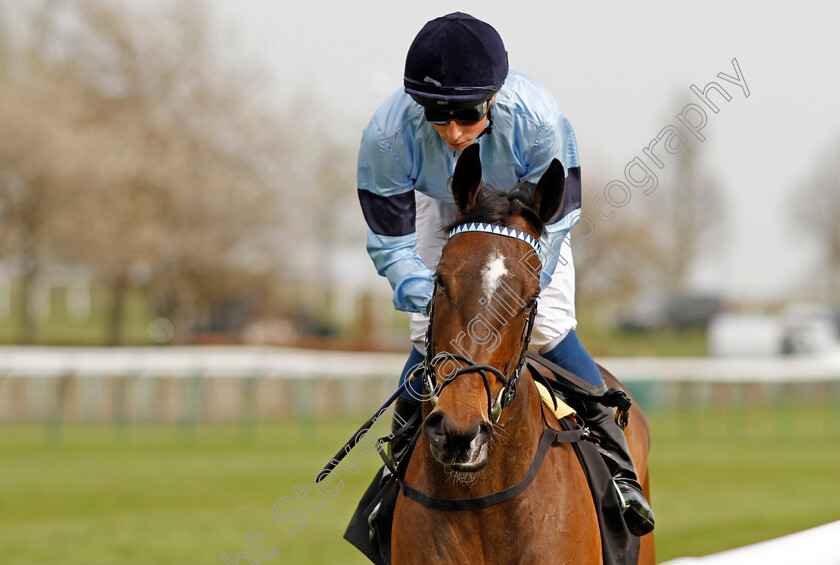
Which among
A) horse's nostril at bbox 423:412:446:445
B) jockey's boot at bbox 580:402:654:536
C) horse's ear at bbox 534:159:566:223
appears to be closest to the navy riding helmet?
horse's ear at bbox 534:159:566:223

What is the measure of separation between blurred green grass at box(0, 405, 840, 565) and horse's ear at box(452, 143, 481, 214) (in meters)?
4.64

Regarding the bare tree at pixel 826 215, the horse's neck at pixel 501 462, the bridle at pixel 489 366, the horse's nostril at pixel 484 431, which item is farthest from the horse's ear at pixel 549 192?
the bare tree at pixel 826 215

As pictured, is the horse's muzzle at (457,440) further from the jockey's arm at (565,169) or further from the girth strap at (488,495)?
the jockey's arm at (565,169)

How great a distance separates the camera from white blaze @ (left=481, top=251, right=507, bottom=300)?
2840 millimetres

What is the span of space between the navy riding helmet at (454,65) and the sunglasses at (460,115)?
0.08 ft


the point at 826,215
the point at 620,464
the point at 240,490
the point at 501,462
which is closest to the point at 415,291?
the point at 501,462

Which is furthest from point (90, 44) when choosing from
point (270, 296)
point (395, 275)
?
point (395, 275)

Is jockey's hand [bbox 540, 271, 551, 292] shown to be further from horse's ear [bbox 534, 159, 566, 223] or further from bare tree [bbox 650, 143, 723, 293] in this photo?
bare tree [bbox 650, 143, 723, 293]

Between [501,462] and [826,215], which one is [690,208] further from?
[501,462]

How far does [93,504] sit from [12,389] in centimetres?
710

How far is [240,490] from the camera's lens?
10.8 m

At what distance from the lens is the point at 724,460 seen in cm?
1445

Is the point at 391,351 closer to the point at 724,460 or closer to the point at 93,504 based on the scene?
the point at 724,460

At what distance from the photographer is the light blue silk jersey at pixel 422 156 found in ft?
11.5
